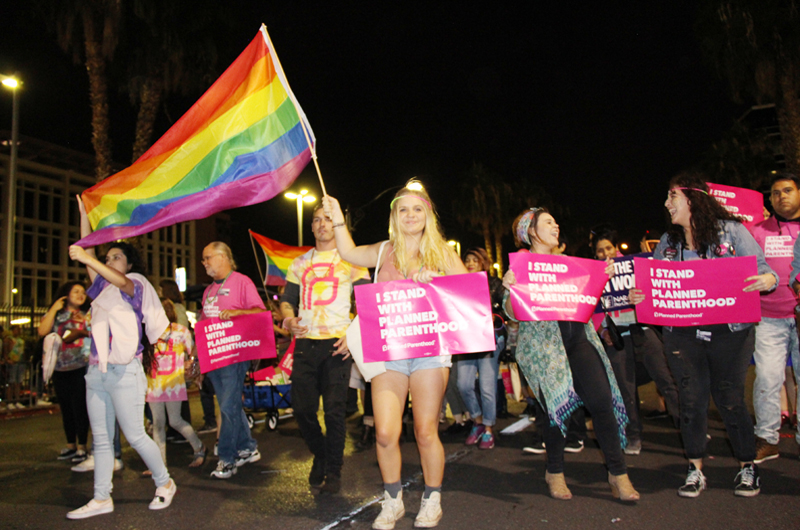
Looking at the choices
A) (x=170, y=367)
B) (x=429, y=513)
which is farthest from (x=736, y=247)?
A: (x=170, y=367)

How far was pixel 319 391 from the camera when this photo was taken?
17.1 feet

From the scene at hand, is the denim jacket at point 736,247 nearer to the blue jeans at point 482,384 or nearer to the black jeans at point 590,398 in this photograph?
the black jeans at point 590,398

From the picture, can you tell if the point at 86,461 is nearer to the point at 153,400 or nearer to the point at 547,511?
the point at 153,400

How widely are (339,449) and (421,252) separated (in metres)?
1.92

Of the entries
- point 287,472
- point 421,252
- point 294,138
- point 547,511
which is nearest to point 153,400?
point 287,472

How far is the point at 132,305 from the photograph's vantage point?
4.78 meters

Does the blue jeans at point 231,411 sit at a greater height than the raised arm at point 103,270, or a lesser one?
lesser

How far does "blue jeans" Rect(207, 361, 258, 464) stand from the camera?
5645mm

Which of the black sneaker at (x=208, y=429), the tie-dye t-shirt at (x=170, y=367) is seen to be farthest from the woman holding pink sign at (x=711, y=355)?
the black sneaker at (x=208, y=429)

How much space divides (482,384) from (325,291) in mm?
2496

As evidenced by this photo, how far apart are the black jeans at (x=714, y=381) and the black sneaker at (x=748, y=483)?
0.23 feet

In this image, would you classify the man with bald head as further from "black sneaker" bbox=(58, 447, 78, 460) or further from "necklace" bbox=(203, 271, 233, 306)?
"black sneaker" bbox=(58, 447, 78, 460)

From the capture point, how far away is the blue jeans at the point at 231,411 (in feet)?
18.5

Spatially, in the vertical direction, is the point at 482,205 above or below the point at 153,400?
above
